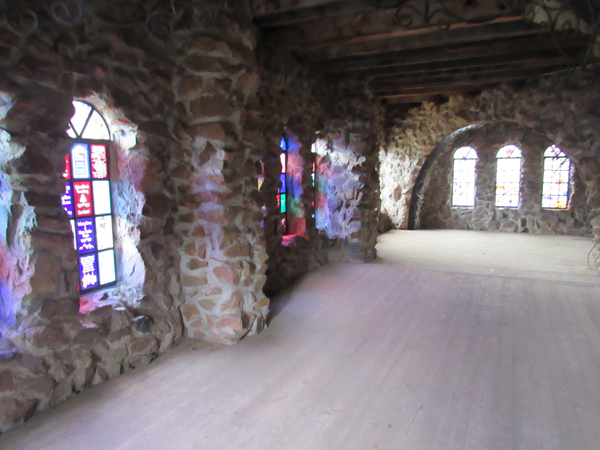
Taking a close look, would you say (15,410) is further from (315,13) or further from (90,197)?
(315,13)

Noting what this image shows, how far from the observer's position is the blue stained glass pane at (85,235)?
2465 millimetres

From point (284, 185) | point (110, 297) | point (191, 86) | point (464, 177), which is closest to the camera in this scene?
point (110, 297)

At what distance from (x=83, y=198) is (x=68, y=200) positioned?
10cm

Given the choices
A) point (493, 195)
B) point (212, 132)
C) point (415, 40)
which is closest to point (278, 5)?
point (212, 132)

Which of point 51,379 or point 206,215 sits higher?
point 206,215

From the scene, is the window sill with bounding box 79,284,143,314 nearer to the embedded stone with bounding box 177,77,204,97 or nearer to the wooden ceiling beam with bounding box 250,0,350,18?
the embedded stone with bounding box 177,77,204,97

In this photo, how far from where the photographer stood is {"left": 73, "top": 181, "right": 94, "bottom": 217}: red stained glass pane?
244 cm

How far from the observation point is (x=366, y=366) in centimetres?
272

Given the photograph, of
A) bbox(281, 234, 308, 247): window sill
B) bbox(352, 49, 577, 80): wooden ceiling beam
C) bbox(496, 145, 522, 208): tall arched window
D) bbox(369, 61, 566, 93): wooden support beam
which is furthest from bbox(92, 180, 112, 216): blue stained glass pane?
bbox(496, 145, 522, 208): tall arched window

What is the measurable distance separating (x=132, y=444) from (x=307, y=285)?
277 cm

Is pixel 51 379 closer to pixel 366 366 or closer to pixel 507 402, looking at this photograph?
pixel 366 366

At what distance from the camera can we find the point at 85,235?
251cm

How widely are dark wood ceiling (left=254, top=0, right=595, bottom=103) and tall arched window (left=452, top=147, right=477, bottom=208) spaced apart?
430 cm

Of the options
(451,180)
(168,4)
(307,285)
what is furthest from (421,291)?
(451,180)
